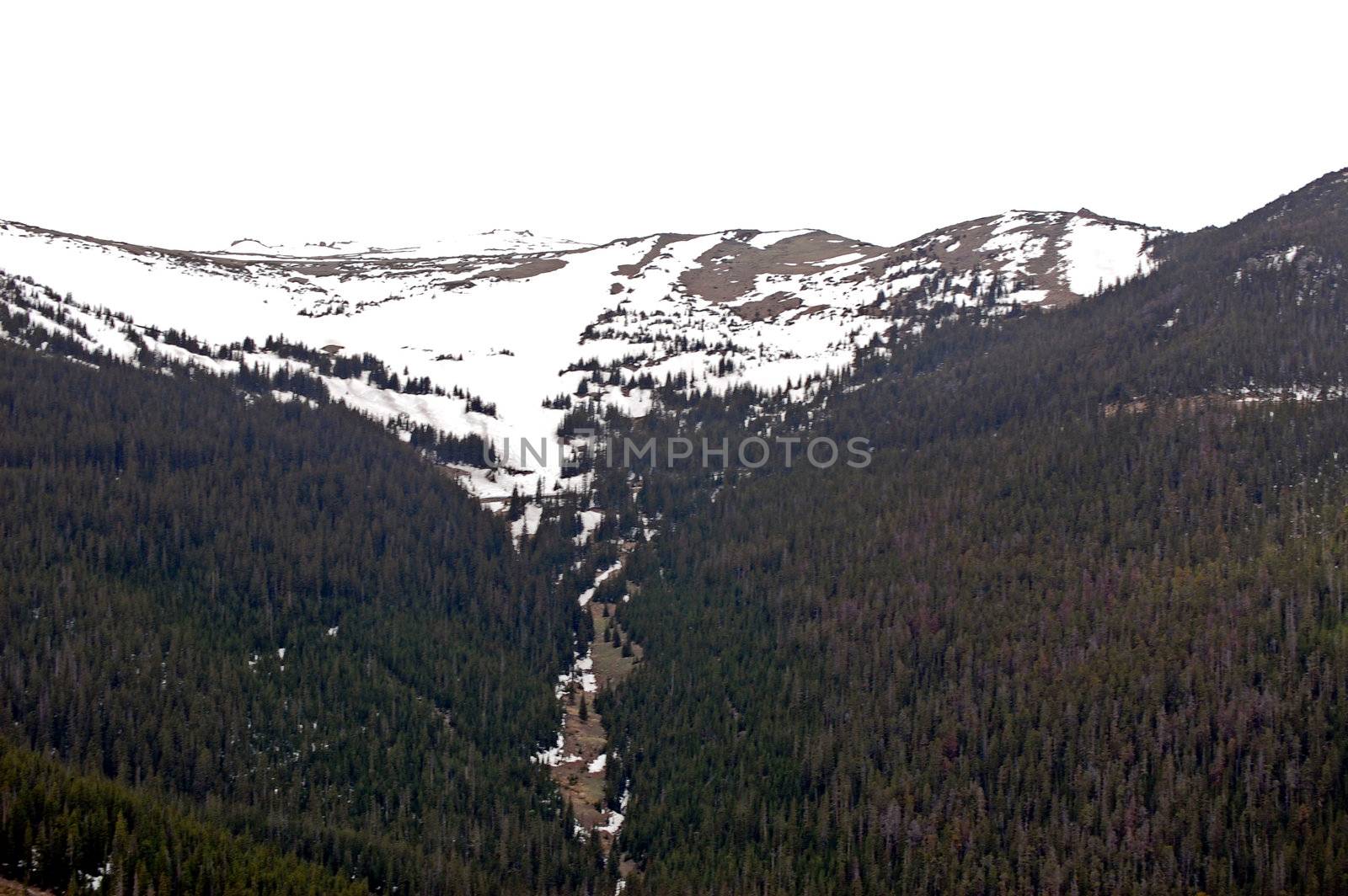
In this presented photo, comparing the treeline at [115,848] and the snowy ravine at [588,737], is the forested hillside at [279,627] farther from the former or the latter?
the snowy ravine at [588,737]

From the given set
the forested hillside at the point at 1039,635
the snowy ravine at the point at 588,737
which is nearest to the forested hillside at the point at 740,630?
the forested hillside at the point at 1039,635

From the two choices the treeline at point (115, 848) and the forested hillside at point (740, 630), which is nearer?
the treeline at point (115, 848)

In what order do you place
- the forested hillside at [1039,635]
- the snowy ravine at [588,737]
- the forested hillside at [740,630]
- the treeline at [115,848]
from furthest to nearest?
the snowy ravine at [588,737] < the forested hillside at [1039,635] < the forested hillside at [740,630] < the treeline at [115,848]

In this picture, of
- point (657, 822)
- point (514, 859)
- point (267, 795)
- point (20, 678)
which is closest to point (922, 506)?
point (657, 822)

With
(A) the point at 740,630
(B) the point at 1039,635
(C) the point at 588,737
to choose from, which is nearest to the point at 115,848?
(C) the point at 588,737

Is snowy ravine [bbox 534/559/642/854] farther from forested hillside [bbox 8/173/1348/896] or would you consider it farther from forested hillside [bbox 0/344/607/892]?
forested hillside [bbox 0/344/607/892]

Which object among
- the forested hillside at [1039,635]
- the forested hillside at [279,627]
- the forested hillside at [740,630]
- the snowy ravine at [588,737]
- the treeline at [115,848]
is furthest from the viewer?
the snowy ravine at [588,737]
